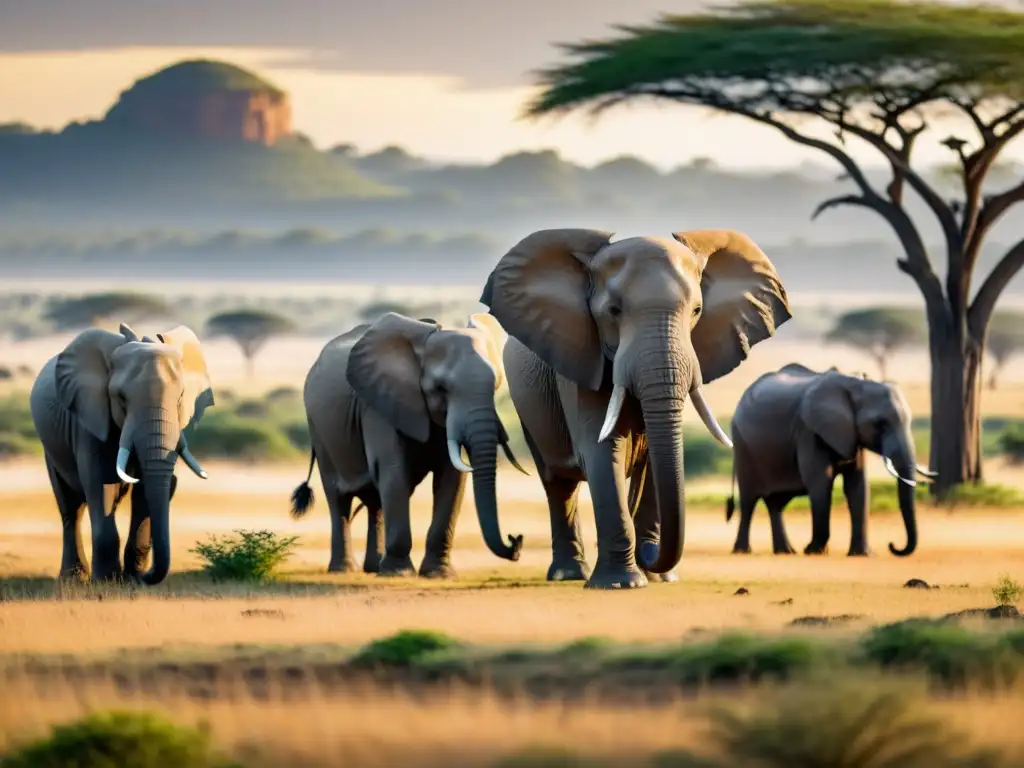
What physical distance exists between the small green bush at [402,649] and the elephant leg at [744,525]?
12060mm

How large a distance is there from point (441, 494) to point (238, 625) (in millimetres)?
5074

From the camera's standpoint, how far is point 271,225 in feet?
638

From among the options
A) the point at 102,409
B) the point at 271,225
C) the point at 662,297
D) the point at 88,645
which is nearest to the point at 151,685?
the point at 88,645

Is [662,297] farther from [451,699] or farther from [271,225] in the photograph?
[271,225]

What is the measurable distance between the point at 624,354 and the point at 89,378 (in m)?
5.24

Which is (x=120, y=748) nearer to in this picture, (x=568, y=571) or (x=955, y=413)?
(x=568, y=571)

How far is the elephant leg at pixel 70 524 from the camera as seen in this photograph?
65.9 ft

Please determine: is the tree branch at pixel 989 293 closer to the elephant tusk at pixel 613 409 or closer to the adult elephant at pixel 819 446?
the adult elephant at pixel 819 446

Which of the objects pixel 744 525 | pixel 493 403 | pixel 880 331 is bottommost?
pixel 880 331

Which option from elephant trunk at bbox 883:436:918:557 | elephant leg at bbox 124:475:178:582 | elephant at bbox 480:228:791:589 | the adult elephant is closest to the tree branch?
the adult elephant

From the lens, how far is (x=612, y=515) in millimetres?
16828

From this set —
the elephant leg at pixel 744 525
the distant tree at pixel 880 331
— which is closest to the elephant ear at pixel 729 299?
the elephant leg at pixel 744 525

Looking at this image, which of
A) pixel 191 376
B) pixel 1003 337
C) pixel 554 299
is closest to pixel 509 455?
pixel 554 299

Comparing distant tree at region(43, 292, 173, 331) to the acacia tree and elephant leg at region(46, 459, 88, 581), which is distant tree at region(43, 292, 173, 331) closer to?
the acacia tree
